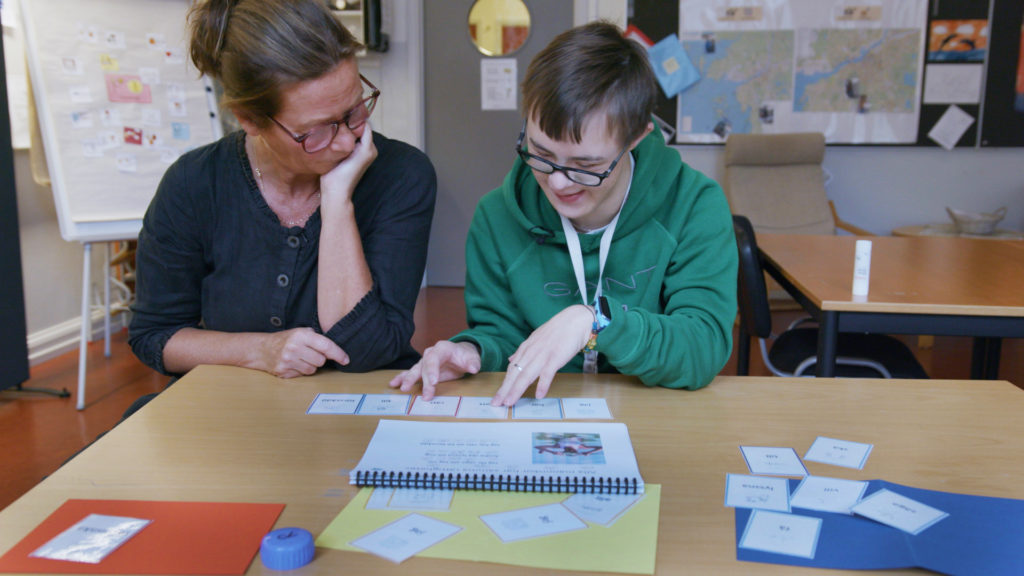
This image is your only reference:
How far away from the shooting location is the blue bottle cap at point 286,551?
0.70 metres

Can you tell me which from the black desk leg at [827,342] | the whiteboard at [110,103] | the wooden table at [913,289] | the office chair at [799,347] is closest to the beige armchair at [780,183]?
the wooden table at [913,289]

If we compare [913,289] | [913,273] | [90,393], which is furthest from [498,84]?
[913,289]

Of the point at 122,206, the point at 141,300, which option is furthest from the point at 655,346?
the point at 122,206

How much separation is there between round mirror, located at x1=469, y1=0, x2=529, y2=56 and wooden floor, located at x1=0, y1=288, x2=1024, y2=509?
1.79 m

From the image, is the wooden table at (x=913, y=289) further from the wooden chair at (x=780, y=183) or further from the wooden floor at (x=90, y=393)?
the wooden chair at (x=780, y=183)

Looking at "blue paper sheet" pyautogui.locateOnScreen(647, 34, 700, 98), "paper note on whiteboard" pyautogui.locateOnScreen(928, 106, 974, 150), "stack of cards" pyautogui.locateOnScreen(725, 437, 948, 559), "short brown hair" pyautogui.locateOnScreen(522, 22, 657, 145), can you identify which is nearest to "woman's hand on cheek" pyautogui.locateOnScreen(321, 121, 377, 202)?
"short brown hair" pyautogui.locateOnScreen(522, 22, 657, 145)

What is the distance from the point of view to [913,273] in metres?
2.26

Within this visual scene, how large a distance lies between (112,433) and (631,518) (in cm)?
69

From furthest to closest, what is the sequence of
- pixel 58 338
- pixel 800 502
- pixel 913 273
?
pixel 58 338 → pixel 913 273 → pixel 800 502

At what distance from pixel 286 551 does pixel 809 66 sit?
480 cm

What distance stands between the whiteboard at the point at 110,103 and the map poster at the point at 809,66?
9.78ft

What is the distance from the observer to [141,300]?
1476mm

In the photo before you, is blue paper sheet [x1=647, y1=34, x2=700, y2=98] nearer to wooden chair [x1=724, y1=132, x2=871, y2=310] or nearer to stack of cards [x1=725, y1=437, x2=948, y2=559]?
wooden chair [x1=724, y1=132, x2=871, y2=310]

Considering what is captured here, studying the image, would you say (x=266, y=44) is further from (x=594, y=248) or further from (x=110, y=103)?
(x=110, y=103)
